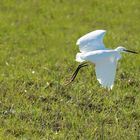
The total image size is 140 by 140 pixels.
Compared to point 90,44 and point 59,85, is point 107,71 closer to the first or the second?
point 90,44

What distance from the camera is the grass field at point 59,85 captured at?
589cm

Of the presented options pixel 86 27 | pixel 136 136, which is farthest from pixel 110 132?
pixel 86 27

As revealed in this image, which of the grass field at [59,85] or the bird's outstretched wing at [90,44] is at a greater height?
the bird's outstretched wing at [90,44]

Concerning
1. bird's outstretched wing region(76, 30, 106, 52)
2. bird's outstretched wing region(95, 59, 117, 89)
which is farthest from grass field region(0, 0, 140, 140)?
bird's outstretched wing region(76, 30, 106, 52)

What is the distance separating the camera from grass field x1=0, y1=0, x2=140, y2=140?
589cm

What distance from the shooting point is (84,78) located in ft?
25.6

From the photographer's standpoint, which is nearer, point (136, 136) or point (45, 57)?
point (136, 136)

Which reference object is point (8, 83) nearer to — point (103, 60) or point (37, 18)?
point (103, 60)

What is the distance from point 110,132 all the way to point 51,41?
4.93 meters

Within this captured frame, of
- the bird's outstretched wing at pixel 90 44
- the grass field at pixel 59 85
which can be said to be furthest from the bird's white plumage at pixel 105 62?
the grass field at pixel 59 85

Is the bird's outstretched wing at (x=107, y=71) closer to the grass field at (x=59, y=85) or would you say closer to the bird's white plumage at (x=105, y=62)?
the bird's white plumage at (x=105, y=62)

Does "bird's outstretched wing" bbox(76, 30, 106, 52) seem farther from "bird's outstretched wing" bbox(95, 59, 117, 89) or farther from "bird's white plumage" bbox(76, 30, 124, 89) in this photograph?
"bird's outstretched wing" bbox(95, 59, 117, 89)

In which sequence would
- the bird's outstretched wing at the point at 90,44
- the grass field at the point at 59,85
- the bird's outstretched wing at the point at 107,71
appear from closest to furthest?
the bird's outstretched wing at the point at 107,71, the grass field at the point at 59,85, the bird's outstretched wing at the point at 90,44

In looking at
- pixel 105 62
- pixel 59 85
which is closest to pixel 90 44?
pixel 105 62
